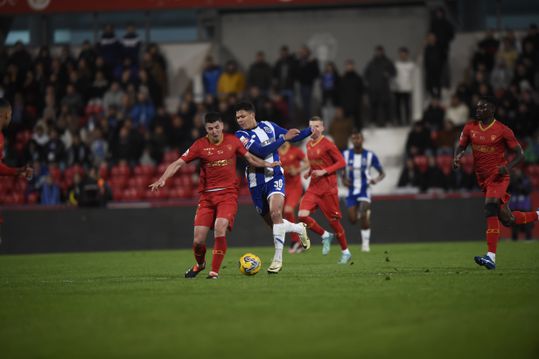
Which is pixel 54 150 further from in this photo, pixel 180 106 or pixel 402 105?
pixel 402 105

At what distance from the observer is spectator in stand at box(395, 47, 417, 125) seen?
28.1m

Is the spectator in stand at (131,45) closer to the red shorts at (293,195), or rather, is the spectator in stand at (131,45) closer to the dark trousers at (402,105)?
the dark trousers at (402,105)

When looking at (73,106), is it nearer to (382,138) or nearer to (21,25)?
(21,25)

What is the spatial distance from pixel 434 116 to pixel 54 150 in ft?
36.9

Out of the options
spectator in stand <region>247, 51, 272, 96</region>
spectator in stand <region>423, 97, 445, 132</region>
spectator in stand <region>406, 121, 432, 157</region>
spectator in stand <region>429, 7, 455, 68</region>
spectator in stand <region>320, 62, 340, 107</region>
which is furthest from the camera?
spectator in stand <region>247, 51, 272, 96</region>

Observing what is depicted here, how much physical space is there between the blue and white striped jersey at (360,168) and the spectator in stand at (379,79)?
8.13 m

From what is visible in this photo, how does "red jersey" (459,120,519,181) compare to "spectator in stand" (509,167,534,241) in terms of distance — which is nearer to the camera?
"red jersey" (459,120,519,181)

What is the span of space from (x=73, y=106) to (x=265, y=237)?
8.74 meters

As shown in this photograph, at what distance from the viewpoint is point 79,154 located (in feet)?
90.1

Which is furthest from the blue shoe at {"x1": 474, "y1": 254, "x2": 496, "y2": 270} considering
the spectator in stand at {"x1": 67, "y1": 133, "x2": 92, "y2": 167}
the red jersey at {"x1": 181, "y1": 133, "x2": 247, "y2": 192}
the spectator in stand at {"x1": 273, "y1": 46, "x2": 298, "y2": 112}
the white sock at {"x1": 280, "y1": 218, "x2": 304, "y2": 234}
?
the spectator in stand at {"x1": 67, "y1": 133, "x2": 92, "y2": 167}

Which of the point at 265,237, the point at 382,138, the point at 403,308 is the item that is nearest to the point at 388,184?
the point at 382,138

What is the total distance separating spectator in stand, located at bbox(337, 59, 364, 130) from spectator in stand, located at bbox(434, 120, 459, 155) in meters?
2.68

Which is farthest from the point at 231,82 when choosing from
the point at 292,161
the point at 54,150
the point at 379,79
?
the point at 292,161

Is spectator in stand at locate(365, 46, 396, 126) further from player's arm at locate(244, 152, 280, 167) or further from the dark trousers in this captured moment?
player's arm at locate(244, 152, 280, 167)
